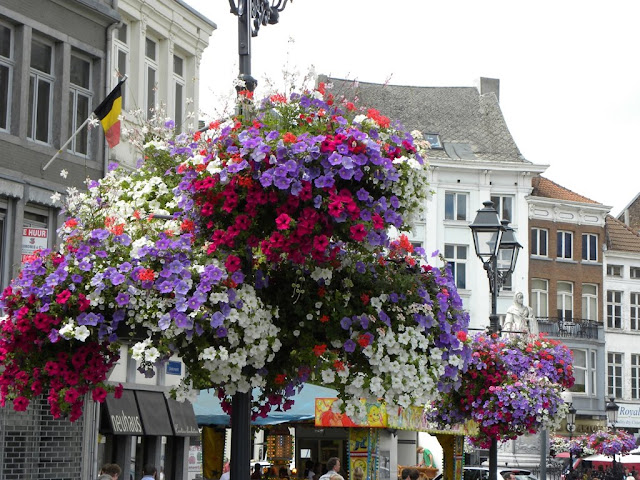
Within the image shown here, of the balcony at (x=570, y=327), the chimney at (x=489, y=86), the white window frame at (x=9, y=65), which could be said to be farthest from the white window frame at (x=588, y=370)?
the white window frame at (x=9, y=65)

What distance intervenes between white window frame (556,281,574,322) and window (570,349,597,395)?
1.78 m

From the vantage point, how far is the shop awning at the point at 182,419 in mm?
24672

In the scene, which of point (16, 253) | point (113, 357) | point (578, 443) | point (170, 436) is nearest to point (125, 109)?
point (16, 253)

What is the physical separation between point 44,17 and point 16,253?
13.1 ft

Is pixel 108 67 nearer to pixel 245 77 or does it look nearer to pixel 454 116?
pixel 245 77

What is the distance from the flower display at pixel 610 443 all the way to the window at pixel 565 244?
1564cm

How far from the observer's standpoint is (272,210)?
8.74m

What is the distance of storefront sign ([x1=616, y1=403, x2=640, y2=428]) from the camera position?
6259 cm

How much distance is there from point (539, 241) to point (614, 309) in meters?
6.17

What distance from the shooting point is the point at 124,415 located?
74.5 feet

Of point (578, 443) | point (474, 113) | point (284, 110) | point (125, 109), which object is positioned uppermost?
point (474, 113)

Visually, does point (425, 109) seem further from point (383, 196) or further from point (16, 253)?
point (383, 196)

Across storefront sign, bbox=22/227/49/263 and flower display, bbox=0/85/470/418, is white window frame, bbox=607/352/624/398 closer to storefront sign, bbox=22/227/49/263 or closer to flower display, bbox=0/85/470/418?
storefront sign, bbox=22/227/49/263

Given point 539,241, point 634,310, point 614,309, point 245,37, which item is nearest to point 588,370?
point 614,309
